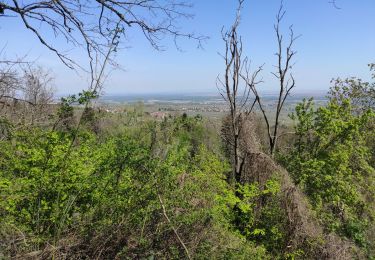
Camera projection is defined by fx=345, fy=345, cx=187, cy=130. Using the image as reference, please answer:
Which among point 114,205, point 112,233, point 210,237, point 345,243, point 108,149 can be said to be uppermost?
point 108,149

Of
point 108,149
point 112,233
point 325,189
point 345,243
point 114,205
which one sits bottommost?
point 345,243

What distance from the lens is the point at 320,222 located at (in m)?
9.28

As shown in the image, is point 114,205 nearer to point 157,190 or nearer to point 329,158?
point 157,190

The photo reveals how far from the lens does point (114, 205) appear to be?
5246mm

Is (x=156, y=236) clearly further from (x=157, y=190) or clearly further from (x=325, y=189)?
(x=325, y=189)

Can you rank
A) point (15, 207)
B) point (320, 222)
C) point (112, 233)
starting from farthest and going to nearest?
point (320, 222) → point (112, 233) → point (15, 207)

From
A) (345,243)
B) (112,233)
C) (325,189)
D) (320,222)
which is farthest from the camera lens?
(325,189)

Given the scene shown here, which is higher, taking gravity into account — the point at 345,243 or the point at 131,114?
the point at 131,114

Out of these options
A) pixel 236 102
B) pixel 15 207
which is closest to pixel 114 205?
pixel 15 207

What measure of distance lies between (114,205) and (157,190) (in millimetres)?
691

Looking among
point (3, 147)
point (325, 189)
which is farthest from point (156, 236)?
point (325, 189)

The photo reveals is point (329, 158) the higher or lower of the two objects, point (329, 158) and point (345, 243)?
the higher

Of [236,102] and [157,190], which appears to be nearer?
[157,190]

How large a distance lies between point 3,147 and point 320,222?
7.84 metres
